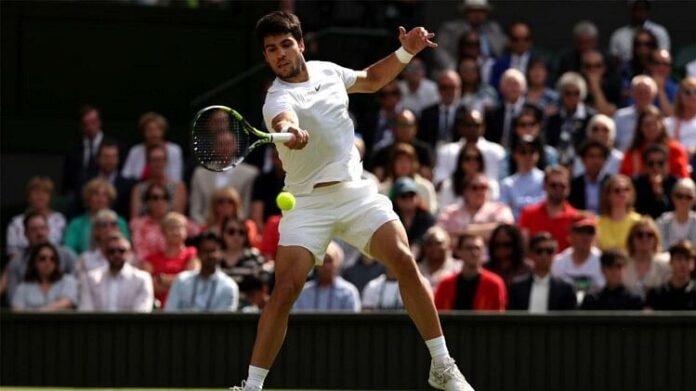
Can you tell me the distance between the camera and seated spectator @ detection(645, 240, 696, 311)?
455 inches

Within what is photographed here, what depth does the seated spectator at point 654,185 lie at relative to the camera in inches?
507

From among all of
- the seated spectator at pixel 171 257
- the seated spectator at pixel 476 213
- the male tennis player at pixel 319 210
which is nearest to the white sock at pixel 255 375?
the male tennis player at pixel 319 210

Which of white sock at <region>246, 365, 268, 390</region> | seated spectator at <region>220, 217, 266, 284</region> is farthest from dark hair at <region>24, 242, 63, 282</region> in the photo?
white sock at <region>246, 365, 268, 390</region>

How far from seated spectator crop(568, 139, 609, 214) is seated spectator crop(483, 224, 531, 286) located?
131 centimetres

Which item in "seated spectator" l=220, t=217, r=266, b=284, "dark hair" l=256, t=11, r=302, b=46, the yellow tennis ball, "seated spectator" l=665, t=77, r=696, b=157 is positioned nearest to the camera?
the yellow tennis ball

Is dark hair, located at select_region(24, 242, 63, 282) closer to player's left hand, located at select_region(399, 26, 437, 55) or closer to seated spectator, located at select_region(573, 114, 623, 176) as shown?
seated spectator, located at select_region(573, 114, 623, 176)

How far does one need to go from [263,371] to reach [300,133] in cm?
124

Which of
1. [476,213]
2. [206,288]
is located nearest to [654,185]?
[476,213]

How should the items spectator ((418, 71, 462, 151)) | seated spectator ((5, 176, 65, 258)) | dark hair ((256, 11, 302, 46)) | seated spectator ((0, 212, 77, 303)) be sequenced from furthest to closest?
spectator ((418, 71, 462, 151)) → seated spectator ((5, 176, 65, 258)) → seated spectator ((0, 212, 77, 303)) → dark hair ((256, 11, 302, 46))

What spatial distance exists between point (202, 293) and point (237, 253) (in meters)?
0.72

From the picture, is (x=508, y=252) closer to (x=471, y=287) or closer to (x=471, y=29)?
(x=471, y=287)

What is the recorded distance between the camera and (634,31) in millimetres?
15680

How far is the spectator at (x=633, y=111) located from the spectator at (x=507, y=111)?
0.85 meters

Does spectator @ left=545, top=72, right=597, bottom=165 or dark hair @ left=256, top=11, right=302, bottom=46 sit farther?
spectator @ left=545, top=72, right=597, bottom=165
